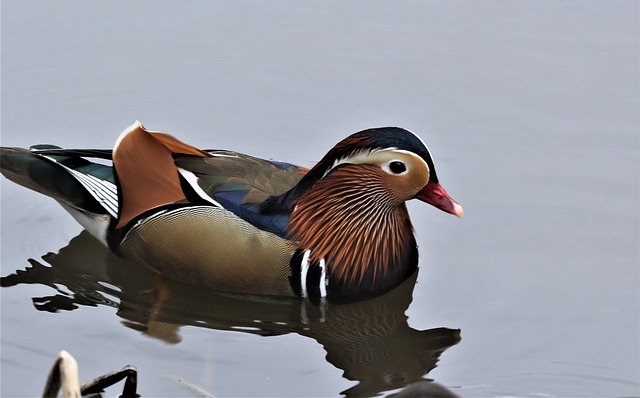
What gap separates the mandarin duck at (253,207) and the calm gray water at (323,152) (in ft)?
0.53

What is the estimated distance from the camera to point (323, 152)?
8508mm

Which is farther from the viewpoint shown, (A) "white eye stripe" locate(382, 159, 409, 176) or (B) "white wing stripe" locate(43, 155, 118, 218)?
(B) "white wing stripe" locate(43, 155, 118, 218)

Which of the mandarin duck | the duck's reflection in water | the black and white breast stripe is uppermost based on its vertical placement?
the mandarin duck

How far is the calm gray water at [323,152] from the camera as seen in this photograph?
657cm

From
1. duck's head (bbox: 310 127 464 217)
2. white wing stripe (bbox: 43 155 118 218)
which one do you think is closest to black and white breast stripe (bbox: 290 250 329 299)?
duck's head (bbox: 310 127 464 217)

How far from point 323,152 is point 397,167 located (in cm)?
142

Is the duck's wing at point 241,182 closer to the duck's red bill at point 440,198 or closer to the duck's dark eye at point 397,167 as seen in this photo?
the duck's dark eye at point 397,167

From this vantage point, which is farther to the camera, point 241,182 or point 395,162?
point 241,182

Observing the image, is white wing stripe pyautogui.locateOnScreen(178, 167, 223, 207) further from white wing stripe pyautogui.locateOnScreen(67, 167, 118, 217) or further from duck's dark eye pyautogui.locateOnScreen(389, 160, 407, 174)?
duck's dark eye pyautogui.locateOnScreen(389, 160, 407, 174)

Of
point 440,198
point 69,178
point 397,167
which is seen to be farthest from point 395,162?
point 69,178

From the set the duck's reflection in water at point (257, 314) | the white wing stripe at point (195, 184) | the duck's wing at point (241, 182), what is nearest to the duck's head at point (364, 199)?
the duck's wing at point (241, 182)

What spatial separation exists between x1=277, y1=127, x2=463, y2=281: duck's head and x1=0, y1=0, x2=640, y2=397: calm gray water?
11.3 inches

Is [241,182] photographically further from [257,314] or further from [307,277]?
[257,314]

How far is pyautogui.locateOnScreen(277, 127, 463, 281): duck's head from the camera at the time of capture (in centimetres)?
710
